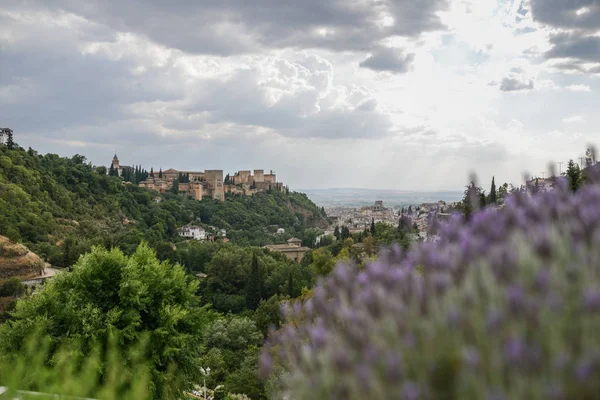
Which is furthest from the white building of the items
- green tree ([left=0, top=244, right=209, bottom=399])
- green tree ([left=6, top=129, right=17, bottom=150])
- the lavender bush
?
the lavender bush

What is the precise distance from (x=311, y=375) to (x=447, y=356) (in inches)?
20.3

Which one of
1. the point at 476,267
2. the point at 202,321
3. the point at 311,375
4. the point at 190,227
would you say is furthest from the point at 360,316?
the point at 190,227

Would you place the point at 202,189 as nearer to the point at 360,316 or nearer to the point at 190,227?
the point at 190,227

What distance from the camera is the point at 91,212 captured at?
58250 millimetres

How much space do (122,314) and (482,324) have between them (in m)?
9.65

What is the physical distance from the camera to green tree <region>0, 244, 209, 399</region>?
31.1ft

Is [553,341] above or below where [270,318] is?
above

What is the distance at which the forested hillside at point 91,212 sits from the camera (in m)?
42.1

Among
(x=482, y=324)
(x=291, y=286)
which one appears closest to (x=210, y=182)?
(x=291, y=286)

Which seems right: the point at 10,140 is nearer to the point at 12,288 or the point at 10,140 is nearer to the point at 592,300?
the point at 12,288

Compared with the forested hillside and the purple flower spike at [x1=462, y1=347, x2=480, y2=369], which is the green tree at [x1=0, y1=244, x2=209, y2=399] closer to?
the purple flower spike at [x1=462, y1=347, x2=480, y2=369]

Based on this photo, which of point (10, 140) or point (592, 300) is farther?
point (10, 140)

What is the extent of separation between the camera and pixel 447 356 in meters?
1.46

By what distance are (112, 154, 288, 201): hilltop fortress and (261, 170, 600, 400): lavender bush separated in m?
92.2
